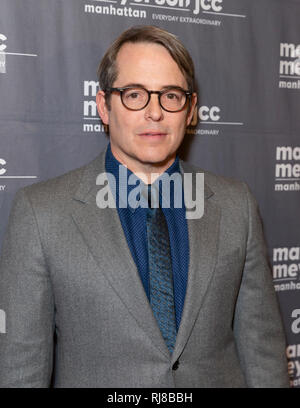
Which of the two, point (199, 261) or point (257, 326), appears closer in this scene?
point (199, 261)

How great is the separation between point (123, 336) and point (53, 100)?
38.9 inches

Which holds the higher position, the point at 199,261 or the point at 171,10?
the point at 171,10

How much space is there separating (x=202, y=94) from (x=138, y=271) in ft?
3.25

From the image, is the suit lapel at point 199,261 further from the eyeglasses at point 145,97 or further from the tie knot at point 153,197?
the eyeglasses at point 145,97

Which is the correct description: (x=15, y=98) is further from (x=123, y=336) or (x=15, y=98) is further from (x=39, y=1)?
(x=123, y=336)

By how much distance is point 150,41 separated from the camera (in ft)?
5.03

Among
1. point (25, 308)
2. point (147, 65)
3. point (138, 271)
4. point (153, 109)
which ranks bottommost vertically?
point (25, 308)

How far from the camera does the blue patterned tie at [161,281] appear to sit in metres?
1.41

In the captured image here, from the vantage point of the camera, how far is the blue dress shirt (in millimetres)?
1440

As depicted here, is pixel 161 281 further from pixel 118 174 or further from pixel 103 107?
pixel 103 107

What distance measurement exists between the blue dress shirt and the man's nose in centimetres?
20

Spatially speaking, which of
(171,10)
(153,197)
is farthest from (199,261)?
(171,10)

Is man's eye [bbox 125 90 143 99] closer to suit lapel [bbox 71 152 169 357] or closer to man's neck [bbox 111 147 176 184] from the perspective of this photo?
man's neck [bbox 111 147 176 184]

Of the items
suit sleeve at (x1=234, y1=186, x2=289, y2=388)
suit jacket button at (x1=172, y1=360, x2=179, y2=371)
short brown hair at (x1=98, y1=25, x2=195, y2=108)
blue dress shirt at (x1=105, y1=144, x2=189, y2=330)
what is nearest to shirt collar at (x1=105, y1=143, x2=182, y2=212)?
blue dress shirt at (x1=105, y1=144, x2=189, y2=330)
